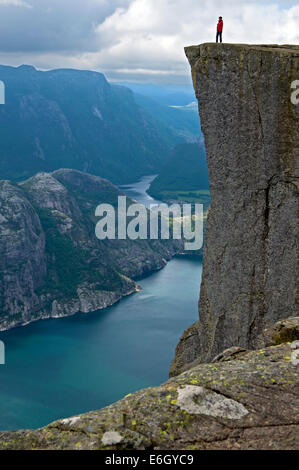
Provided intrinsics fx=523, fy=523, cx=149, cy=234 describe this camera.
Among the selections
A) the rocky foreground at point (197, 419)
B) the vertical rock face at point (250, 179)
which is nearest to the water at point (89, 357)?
the vertical rock face at point (250, 179)

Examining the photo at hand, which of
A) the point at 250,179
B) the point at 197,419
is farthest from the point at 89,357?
the point at 197,419

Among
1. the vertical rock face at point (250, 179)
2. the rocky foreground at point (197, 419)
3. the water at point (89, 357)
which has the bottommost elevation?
the water at point (89, 357)

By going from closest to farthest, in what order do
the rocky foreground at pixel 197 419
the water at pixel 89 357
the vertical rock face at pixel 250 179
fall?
the rocky foreground at pixel 197 419 → the vertical rock face at pixel 250 179 → the water at pixel 89 357

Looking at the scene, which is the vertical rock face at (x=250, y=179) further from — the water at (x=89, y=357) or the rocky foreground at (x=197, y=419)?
the water at (x=89, y=357)

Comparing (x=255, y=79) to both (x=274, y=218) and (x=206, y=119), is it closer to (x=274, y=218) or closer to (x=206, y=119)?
(x=206, y=119)

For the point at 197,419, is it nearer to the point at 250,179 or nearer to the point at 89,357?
the point at 250,179
